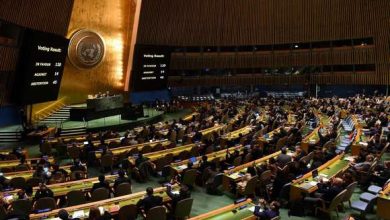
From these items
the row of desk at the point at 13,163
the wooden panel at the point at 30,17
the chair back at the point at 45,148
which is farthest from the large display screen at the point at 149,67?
the row of desk at the point at 13,163

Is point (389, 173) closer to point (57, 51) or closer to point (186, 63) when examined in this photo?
point (57, 51)

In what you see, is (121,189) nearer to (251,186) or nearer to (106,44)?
(251,186)

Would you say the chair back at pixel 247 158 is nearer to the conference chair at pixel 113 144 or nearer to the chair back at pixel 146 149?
the chair back at pixel 146 149

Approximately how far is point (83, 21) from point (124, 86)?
5.95m

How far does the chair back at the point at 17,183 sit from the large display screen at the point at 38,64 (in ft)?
25.5

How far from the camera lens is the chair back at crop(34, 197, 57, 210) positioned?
296 inches

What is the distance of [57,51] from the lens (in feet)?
57.2

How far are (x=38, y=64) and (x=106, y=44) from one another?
1007cm

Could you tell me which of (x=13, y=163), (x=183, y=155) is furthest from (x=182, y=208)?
(x=13, y=163)

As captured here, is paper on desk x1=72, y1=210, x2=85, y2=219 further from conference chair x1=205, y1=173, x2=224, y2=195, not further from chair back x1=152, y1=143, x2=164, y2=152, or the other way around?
chair back x1=152, y1=143, x2=164, y2=152

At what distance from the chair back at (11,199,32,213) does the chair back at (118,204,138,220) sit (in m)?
1.98

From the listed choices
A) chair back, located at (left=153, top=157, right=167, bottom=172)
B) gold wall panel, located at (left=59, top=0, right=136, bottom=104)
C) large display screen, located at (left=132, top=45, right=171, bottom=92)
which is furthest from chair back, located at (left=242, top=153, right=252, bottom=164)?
gold wall panel, located at (left=59, top=0, right=136, bottom=104)

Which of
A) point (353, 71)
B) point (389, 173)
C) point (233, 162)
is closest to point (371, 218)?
point (389, 173)

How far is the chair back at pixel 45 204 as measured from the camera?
752 centimetres
